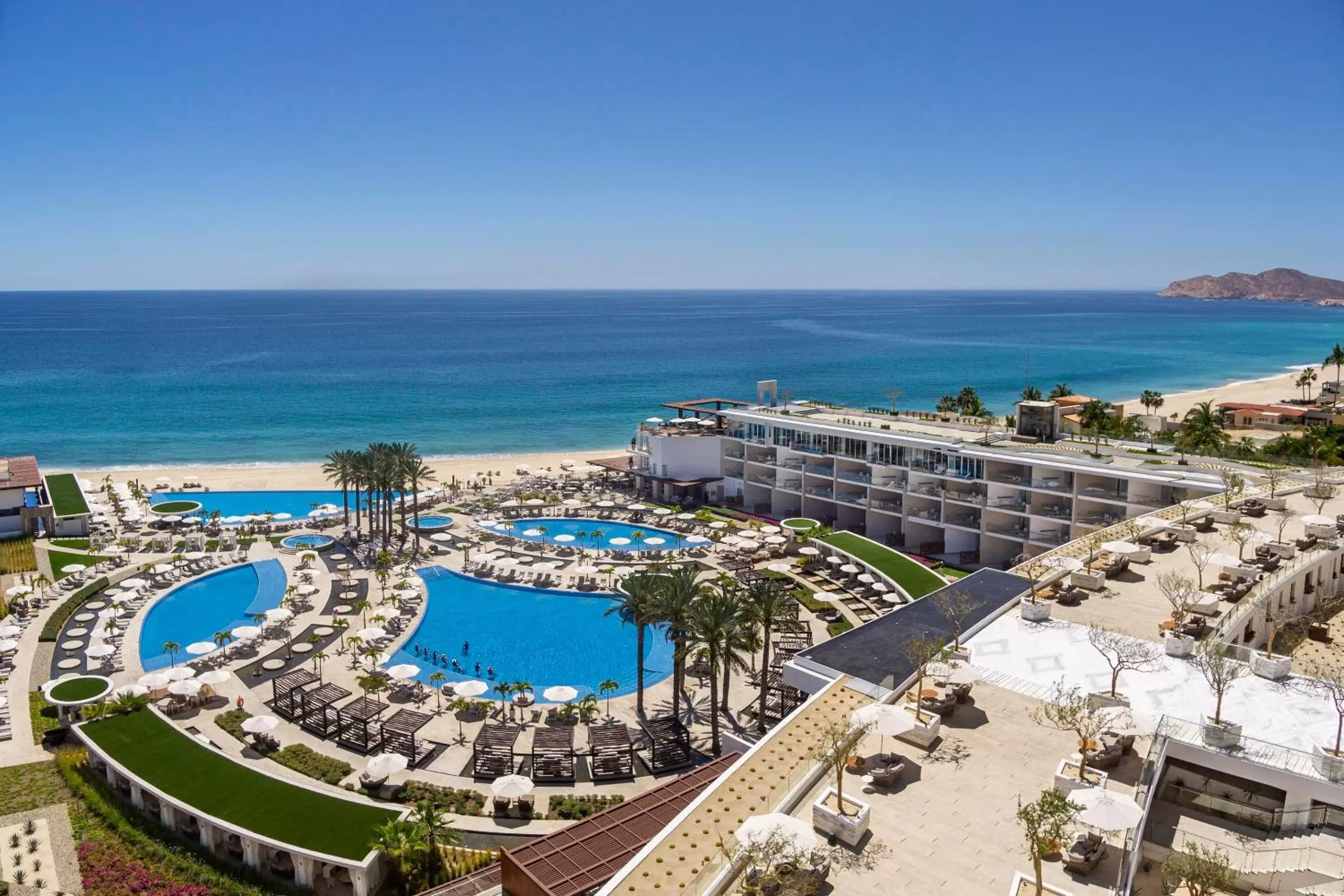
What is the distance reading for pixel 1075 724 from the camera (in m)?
19.0

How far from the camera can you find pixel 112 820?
2450cm

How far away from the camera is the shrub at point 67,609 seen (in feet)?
124

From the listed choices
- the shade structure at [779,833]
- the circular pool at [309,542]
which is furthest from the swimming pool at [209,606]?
the shade structure at [779,833]

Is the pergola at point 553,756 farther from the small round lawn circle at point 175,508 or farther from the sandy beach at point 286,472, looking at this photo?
the sandy beach at point 286,472

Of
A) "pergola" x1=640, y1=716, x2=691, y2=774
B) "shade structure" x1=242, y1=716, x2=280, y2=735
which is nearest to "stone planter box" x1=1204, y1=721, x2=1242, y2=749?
"pergola" x1=640, y1=716, x2=691, y2=774

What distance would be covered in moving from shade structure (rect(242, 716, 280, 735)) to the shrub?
15.1m

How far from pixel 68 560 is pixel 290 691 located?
2507cm

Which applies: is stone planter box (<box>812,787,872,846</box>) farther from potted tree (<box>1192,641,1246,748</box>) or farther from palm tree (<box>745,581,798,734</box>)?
palm tree (<box>745,581,798,734</box>)

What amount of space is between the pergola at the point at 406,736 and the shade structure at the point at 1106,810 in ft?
64.9

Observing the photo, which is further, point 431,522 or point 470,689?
point 431,522

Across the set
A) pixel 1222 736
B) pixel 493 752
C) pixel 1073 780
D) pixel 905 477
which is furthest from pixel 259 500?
pixel 1222 736

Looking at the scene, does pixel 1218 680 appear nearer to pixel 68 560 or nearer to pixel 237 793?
pixel 237 793

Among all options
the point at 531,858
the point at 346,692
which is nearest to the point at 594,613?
the point at 346,692

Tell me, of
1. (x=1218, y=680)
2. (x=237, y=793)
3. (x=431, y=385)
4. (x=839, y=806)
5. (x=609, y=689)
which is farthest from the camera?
(x=431, y=385)
